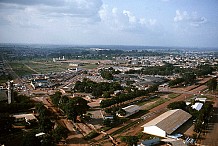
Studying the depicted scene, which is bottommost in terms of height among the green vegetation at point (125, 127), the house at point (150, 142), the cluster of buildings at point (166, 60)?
the green vegetation at point (125, 127)

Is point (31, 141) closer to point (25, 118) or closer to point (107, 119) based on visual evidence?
point (25, 118)

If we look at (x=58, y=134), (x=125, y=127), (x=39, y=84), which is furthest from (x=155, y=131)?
(x=39, y=84)

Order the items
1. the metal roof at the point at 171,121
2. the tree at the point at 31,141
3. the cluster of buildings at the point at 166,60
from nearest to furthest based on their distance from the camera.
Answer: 1. the tree at the point at 31,141
2. the metal roof at the point at 171,121
3. the cluster of buildings at the point at 166,60

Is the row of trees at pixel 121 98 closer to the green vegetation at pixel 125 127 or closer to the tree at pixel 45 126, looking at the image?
the green vegetation at pixel 125 127

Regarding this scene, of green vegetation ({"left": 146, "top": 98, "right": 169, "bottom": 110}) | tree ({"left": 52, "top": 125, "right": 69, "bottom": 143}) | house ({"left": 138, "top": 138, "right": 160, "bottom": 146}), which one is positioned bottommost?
house ({"left": 138, "top": 138, "right": 160, "bottom": 146})

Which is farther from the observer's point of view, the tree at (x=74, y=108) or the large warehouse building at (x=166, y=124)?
the tree at (x=74, y=108)

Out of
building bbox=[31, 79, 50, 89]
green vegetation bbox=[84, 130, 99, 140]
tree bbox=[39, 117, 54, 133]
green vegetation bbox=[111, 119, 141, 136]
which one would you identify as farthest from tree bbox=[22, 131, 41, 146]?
building bbox=[31, 79, 50, 89]

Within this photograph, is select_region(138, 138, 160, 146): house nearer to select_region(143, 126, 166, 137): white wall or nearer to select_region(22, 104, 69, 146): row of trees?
select_region(143, 126, 166, 137): white wall

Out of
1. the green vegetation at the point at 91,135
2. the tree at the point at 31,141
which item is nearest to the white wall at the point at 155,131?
the green vegetation at the point at 91,135
